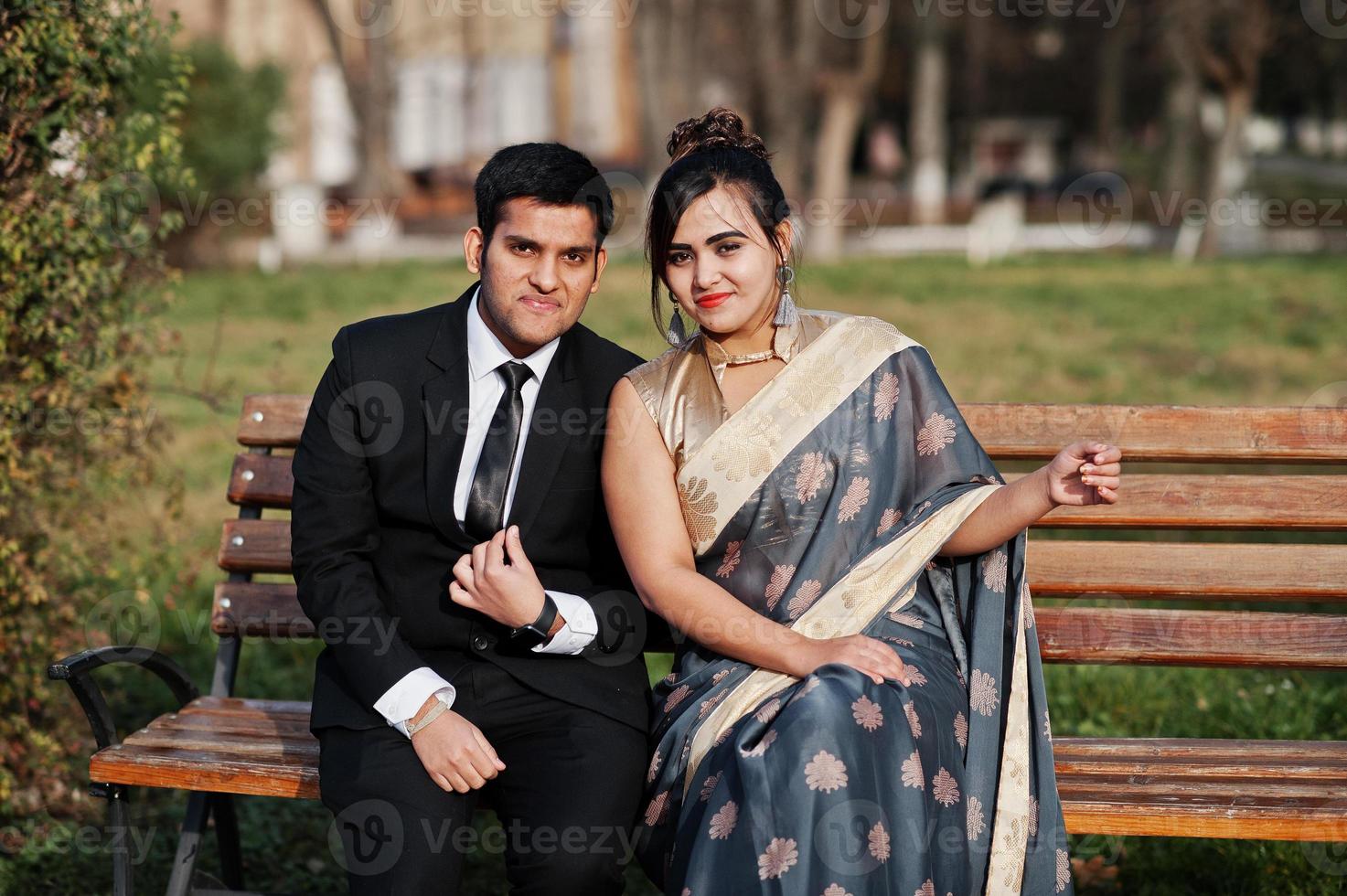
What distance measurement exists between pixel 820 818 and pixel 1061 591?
1.28 metres

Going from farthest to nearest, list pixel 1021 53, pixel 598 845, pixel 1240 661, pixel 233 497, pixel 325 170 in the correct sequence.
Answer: pixel 1021 53
pixel 325 170
pixel 233 497
pixel 1240 661
pixel 598 845

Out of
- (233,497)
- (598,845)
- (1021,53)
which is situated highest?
(1021,53)

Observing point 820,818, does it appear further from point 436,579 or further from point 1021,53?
point 1021,53

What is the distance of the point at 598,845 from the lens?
3.06 metres

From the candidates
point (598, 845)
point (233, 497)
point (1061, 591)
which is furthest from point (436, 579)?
point (1061, 591)

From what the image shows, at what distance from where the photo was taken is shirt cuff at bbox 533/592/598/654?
10.7 ft

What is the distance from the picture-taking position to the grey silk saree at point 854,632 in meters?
2.82

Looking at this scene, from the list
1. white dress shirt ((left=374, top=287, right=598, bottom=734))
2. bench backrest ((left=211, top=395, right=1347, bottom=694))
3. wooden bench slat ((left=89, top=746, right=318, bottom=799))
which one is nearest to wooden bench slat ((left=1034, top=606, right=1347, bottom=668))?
bench backrest ((left=211, top=395, right=1347, bottom=694))

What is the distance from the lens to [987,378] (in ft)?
34.6

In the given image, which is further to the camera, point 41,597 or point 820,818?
point 41,597

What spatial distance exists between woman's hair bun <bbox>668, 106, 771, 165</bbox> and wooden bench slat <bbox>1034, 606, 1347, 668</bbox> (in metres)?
1.40

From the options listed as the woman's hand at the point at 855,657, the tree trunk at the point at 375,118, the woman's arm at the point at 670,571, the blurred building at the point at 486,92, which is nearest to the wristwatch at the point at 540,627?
the woman's arm at the point at 670,571

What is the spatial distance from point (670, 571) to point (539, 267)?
734 mm

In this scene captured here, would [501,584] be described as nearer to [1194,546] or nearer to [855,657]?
[855,657]
